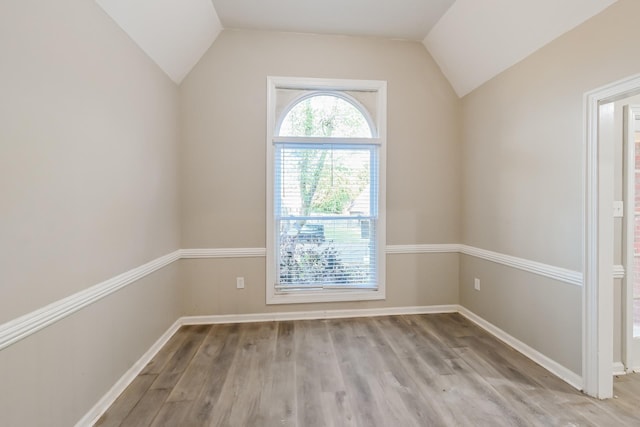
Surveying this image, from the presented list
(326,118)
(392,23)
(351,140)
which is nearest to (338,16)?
(392,23)

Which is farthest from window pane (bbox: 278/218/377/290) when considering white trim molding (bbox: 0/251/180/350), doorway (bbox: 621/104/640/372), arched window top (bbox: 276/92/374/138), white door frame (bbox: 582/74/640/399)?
doorway (bbox: 621/104/640/372)

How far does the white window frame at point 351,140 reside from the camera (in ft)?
9.59

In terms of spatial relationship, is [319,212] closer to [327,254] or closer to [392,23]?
[327,254]

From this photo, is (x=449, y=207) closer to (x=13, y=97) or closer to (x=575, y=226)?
(x=575, y=226)

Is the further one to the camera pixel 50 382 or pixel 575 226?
pixel 575 226

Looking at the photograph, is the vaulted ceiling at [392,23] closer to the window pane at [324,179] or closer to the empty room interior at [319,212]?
the empty room interior at [319,212]

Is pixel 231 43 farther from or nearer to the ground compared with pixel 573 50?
farther from the ground

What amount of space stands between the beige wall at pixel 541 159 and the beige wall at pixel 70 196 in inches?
118

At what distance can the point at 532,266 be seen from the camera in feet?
7.43

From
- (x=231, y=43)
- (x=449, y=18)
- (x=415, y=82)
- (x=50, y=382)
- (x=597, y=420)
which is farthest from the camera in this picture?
(x=415, y=82)

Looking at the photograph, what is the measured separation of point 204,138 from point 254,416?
2.41m

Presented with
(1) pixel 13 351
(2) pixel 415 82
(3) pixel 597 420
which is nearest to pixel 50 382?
(1) pixel 13 351

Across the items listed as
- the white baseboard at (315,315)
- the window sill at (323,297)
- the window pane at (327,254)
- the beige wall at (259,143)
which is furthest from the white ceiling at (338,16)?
the white baseboard at (315,315)

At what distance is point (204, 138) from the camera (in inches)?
113
